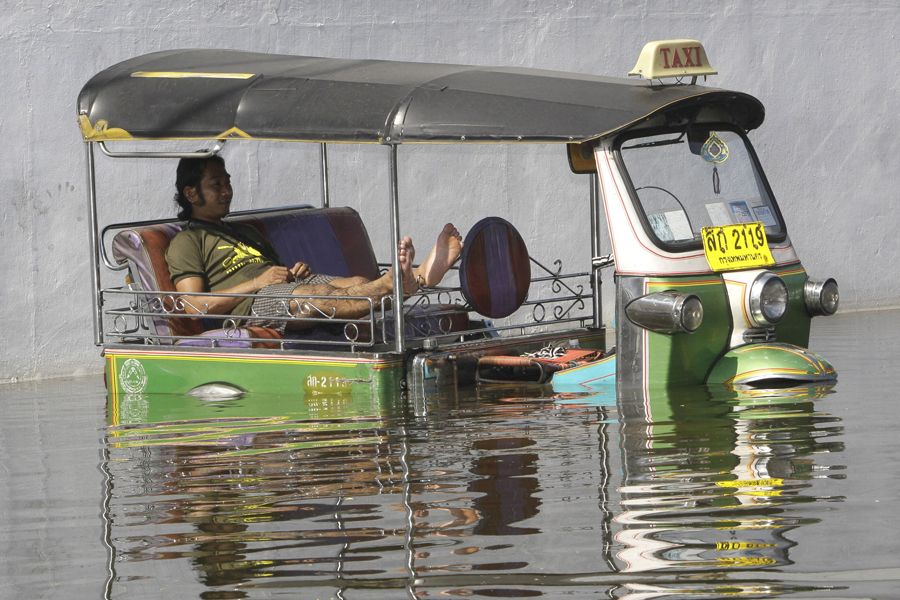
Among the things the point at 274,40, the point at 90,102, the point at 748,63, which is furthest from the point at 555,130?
the point at 748,63

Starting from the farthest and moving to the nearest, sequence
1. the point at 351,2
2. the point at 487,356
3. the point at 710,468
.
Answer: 1. the point at 351,2
2. the point at 487,356
3. the point at 710,468

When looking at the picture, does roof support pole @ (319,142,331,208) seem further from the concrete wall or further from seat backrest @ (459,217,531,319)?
seat backrest @ (459,217,531,319)

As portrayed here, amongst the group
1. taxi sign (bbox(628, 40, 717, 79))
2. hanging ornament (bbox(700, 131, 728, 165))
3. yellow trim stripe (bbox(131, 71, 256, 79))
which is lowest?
hanging ornament (bbox(700, 131, 728, 165))

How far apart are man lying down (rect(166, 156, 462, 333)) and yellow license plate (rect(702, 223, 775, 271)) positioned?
1655mm

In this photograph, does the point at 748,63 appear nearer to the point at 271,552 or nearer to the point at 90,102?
the point at 90,102

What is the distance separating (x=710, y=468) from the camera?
728cm

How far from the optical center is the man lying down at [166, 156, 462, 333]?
1031cm

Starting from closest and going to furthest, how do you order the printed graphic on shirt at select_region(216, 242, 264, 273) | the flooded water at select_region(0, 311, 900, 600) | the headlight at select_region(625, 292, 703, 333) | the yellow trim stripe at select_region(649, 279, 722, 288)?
the flooded water at select_region(0, 311, 900, 600) < the headlight at select_region(625, 292, 703, 333) < the yellow trim stripe at select_region(649, 279, 722, 288) < the printed graphic on shirt at select_region(216, 242, 264, 273)

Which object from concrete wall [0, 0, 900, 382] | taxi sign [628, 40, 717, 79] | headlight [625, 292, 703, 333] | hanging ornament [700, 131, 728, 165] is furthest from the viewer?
concrete wall [0, 0, 900, 382]

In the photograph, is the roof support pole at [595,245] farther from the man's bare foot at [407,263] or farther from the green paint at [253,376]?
the green paint at [253,376]

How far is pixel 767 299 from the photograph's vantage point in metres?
9.41

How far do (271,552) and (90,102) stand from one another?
565 cm

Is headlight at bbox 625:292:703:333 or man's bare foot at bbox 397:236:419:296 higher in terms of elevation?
man's bare foot at bbox 397:236:419:296

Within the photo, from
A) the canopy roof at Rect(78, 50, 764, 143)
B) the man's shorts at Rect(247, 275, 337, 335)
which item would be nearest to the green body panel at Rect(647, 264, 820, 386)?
the canopy roof at Rect(78, 50, 764, 143)
